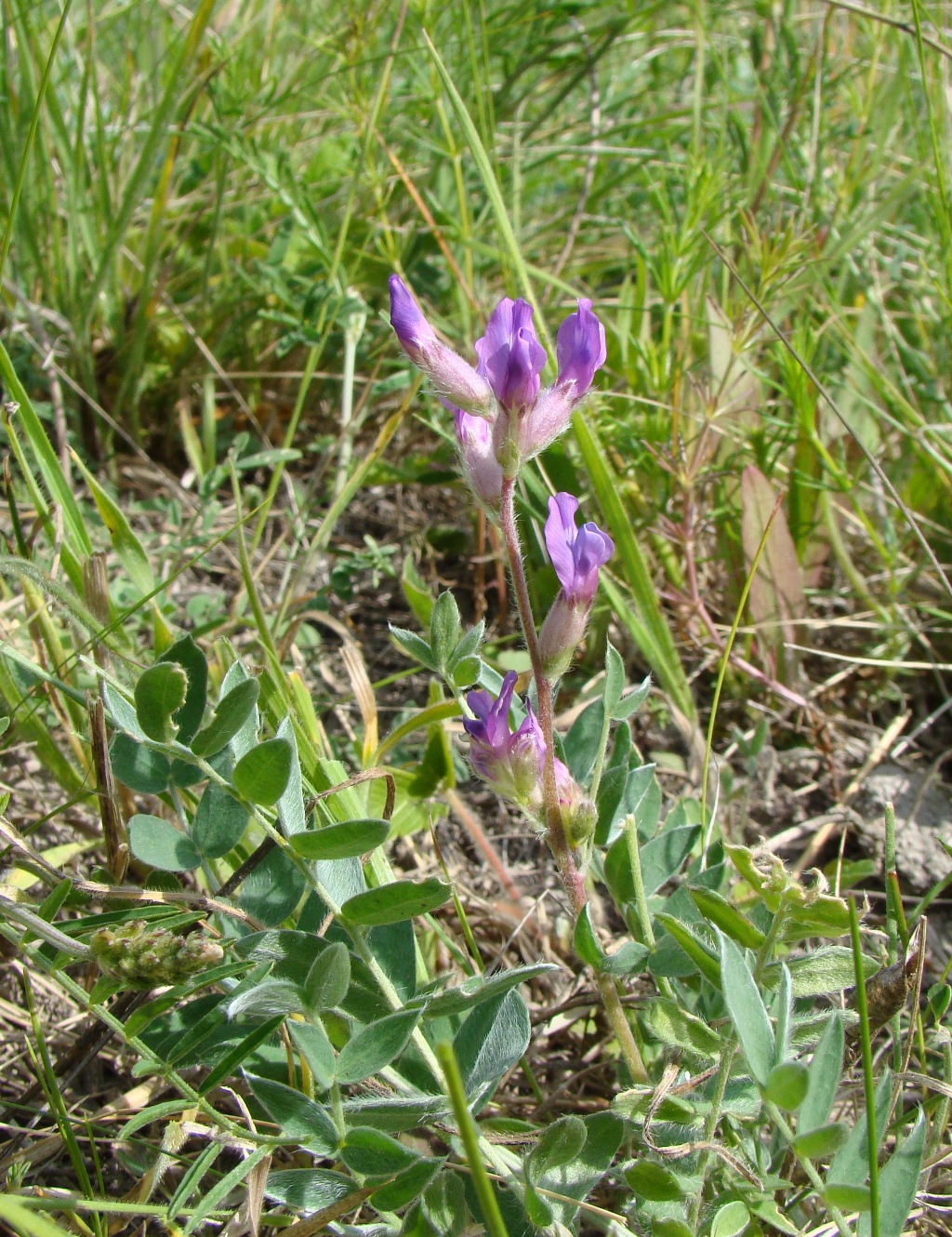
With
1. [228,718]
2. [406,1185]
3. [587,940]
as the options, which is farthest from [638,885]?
[228,718]

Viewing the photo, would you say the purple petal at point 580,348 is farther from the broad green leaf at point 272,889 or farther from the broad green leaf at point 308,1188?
the broad green leaf at point 308,1188

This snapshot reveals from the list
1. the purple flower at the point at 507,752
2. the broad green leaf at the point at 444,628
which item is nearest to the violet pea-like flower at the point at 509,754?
the purple flower at the point at 507,752

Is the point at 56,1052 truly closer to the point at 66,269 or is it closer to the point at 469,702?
the point at 469,702

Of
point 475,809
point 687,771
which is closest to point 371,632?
point 475,809

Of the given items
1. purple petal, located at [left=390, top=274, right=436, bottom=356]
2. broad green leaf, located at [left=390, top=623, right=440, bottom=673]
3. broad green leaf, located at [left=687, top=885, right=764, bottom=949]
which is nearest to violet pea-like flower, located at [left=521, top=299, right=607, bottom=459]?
purple petal, located at [left=390, top=274, right=436, bottom=356]

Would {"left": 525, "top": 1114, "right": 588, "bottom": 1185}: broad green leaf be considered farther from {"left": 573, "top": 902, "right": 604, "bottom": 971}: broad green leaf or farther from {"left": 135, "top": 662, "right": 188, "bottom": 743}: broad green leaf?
{"left": 135, "top": 662, "right": 188, "bottom": 743}: broad green leaf
